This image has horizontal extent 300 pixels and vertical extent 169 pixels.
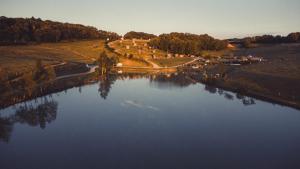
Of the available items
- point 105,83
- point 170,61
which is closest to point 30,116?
point 105,83

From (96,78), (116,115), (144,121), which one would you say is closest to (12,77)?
(96,78)

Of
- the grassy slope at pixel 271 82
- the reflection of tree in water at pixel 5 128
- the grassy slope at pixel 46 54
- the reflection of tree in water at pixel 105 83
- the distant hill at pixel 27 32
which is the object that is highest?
the distant hill at pixel 27 32

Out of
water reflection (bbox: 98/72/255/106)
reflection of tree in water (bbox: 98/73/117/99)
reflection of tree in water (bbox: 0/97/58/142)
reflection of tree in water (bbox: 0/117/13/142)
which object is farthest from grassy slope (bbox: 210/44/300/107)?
reflection of tree in water (bbox: 0/117/13/142)

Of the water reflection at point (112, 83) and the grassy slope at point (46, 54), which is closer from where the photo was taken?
the water reflection at point (112, 83)

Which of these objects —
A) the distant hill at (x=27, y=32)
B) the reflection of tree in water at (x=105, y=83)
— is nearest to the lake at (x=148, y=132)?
the reflection of tree in water at (x=105, y=83)

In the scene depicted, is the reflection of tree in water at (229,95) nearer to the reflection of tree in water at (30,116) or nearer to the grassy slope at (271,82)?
the grassy slope at (271,82)

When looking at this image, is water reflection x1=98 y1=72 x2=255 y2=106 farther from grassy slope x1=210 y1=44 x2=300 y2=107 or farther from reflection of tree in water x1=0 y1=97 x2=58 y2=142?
reflection of tree in water x1=0 y1=97 x2=58 y2=142

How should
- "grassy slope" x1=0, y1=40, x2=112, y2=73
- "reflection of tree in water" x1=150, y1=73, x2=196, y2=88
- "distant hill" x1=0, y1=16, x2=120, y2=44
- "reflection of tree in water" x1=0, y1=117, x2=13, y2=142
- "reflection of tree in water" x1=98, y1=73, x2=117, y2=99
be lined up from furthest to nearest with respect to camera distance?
1. "distant hill" x1=0, y1=16, x2=120, y2=44
2. "grassy slope" x1=0, y1=40, x2=112, y2=73
3. "reflection of tree in water" x1=150, y1=73, x2=196, y2=88
4. "reflection of tree in water" x1=98, y1=73, x2=117, y2=99
5. "reflection of tree in water" x1=0, y1=117, x2=13, y2=142

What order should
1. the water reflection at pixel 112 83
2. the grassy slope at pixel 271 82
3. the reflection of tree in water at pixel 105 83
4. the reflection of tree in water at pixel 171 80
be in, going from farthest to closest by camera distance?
the reflection of tree in water at pixel 171 80 → the reflection of tree in water at pixel 105 83 → the water reflection at pixel 112 83 → the grassy slope at pixel 271 82
